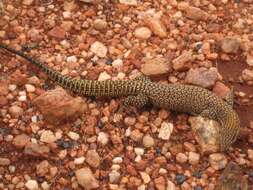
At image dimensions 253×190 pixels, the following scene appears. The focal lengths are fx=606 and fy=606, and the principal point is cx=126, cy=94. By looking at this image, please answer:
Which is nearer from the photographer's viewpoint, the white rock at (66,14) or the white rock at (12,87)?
the white rock at (12,87)

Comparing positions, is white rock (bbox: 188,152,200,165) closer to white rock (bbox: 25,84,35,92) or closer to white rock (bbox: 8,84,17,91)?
white rock (bbox: 25,84,35,92)

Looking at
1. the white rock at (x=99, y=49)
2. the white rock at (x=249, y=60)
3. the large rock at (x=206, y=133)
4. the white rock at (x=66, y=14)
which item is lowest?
the large rock at (x=206, y=133)

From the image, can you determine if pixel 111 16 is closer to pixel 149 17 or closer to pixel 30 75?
pixel 149 17

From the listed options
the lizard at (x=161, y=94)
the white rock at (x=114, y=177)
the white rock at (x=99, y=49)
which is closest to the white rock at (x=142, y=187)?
the white rock at (x=114, y=177)

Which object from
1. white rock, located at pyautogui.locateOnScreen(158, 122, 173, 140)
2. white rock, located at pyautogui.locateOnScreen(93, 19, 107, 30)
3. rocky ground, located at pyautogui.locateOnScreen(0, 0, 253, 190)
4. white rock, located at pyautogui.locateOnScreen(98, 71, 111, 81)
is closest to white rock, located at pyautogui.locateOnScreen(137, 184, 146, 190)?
rocky ground, located at pyautogui.locateOnScreen(0, 0, 253, 190)

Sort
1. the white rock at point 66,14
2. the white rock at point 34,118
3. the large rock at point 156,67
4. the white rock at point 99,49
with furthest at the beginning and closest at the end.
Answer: the white rock at point 66,14 → the white rock at point 99,49 → the large rock at point 156,67 → the white rock at point 34,118

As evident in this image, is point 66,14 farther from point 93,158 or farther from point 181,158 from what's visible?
point 181,158

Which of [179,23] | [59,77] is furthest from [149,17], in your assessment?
[59,77]

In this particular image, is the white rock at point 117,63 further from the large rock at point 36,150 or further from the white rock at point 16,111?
the large rock at point 36,150
